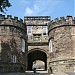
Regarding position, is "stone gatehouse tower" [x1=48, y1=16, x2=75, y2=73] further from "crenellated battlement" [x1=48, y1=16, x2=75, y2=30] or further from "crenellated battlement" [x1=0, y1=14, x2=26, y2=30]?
"crenellated battlement" [x1=0, y1=14, x2=26, y2=30]

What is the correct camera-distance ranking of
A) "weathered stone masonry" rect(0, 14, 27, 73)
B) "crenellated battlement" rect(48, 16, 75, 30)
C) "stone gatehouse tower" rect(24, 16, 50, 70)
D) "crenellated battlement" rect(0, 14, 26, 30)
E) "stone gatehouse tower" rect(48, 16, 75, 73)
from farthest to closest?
"stone gatehouse tower" rect(24, 16, 50, 70), "crenellated battlement" rect(0, 14, 26, 30), "crenellated battlement" rect(48, 16, 75, 30), "weathered stone masonry" rect(0, 14, 27, 73), "stone gatehouse tower" rect(48, 16, 75, 73)

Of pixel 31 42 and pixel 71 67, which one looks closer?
pixel 71 67

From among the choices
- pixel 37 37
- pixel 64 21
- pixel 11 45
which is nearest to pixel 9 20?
pixel 11 45

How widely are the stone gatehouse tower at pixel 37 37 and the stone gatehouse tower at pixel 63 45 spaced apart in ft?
11.1

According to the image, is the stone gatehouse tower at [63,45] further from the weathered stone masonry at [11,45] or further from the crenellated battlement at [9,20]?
the crenellated battlement at [9,20]

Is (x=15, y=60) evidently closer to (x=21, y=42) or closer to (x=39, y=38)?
(x=21, y=42)

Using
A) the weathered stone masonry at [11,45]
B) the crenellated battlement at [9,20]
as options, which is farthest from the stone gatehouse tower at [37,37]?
the crenellated battlement at [9,20]

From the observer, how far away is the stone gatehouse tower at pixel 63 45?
26.3 metres

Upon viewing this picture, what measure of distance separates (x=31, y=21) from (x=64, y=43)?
1106 cm

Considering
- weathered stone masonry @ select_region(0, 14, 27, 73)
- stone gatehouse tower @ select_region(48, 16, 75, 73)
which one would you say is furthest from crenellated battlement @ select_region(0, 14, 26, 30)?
stone gatehouse tower @ select_region(48, 16, 75, 73)

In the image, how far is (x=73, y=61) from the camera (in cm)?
2617

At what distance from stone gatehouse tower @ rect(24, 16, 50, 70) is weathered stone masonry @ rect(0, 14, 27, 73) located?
11.1 ft

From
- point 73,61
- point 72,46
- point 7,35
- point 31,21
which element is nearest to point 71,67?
point 73,61

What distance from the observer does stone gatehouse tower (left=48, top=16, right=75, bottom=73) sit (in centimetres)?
2633
